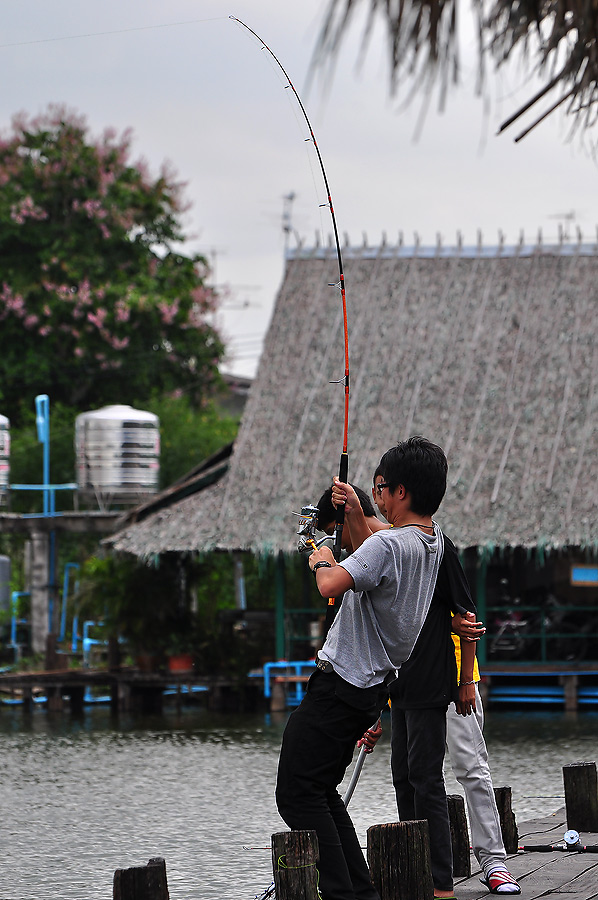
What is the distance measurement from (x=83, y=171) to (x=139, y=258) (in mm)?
1785

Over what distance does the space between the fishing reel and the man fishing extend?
0.16 metres

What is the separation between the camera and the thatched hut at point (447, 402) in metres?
15.4

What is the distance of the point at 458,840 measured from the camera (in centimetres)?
577

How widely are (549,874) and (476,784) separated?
542mm

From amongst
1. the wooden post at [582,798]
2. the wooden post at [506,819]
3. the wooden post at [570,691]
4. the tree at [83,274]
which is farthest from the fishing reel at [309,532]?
the tree at [83,274]

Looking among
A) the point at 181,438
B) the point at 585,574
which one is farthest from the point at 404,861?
the point at 181,438

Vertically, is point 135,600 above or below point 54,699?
above

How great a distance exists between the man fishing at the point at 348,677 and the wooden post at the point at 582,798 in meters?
2.19

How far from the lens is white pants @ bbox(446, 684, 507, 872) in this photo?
213 inches

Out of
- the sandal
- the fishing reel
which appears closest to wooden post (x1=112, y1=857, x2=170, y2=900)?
the fishing reel

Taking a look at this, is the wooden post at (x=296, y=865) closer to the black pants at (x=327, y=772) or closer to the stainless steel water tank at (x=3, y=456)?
the black pants at (x=327, y=772)

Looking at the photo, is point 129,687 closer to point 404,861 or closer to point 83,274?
point 83,274

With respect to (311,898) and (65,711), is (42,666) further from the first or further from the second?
(311,898)

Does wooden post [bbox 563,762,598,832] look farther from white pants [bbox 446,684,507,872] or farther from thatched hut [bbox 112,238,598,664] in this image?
thatched hut [bbox 112,238,598,664]
